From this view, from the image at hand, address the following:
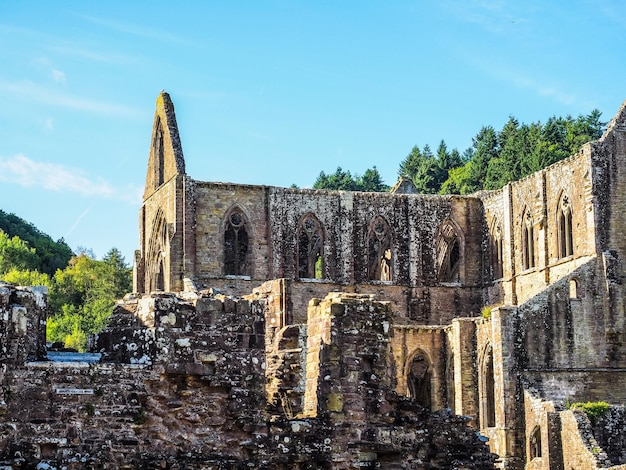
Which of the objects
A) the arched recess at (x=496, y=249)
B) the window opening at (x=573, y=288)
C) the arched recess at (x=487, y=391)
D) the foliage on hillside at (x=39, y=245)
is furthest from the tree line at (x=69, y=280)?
the window opening at (x=573, y=288)

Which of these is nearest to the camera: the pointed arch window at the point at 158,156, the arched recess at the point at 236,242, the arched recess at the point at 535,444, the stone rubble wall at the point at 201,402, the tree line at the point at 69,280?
the stone rubble wall at the point at 201,402

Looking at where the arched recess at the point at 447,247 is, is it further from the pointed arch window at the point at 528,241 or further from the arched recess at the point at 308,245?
the arched recess at the point at 308,245

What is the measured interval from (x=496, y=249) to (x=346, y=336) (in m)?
33.1

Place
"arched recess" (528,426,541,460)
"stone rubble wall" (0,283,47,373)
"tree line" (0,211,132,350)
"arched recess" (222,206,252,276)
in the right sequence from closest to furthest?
1. "stone rubble wall" (0,283,47,373)
2. "arched recess" (528,426,541,460)
3. "arched recess" (222,206,252,276)
4. "tree line" (0,211,132,350)

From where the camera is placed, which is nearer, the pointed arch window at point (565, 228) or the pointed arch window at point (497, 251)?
the pointed arch window at point (565, 228)

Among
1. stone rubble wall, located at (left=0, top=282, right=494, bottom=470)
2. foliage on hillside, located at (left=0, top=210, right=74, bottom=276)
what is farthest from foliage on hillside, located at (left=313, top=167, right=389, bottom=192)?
stone rubble wall, located at (left=0, top=282, right=494, bottom=470)

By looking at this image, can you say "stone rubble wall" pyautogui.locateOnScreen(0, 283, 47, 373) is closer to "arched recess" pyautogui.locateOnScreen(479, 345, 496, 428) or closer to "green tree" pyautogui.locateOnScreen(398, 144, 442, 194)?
"arched recess" pyautogui.locateOnScreen(479, 345, 496, 428)

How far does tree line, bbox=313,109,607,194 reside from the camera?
79500mm

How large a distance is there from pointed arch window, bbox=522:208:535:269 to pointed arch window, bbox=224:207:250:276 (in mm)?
10100

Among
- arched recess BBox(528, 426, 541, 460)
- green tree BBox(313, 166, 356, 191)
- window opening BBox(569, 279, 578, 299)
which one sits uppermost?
green tree BBox(313, 166, 356, 191)

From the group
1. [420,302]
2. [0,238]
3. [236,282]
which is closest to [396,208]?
[420,302]

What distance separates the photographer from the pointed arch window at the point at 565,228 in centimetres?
5012

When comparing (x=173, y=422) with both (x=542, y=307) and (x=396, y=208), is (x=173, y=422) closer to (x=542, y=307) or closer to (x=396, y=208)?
(x=542, y=307)

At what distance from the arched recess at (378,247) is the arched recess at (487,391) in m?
7.40
